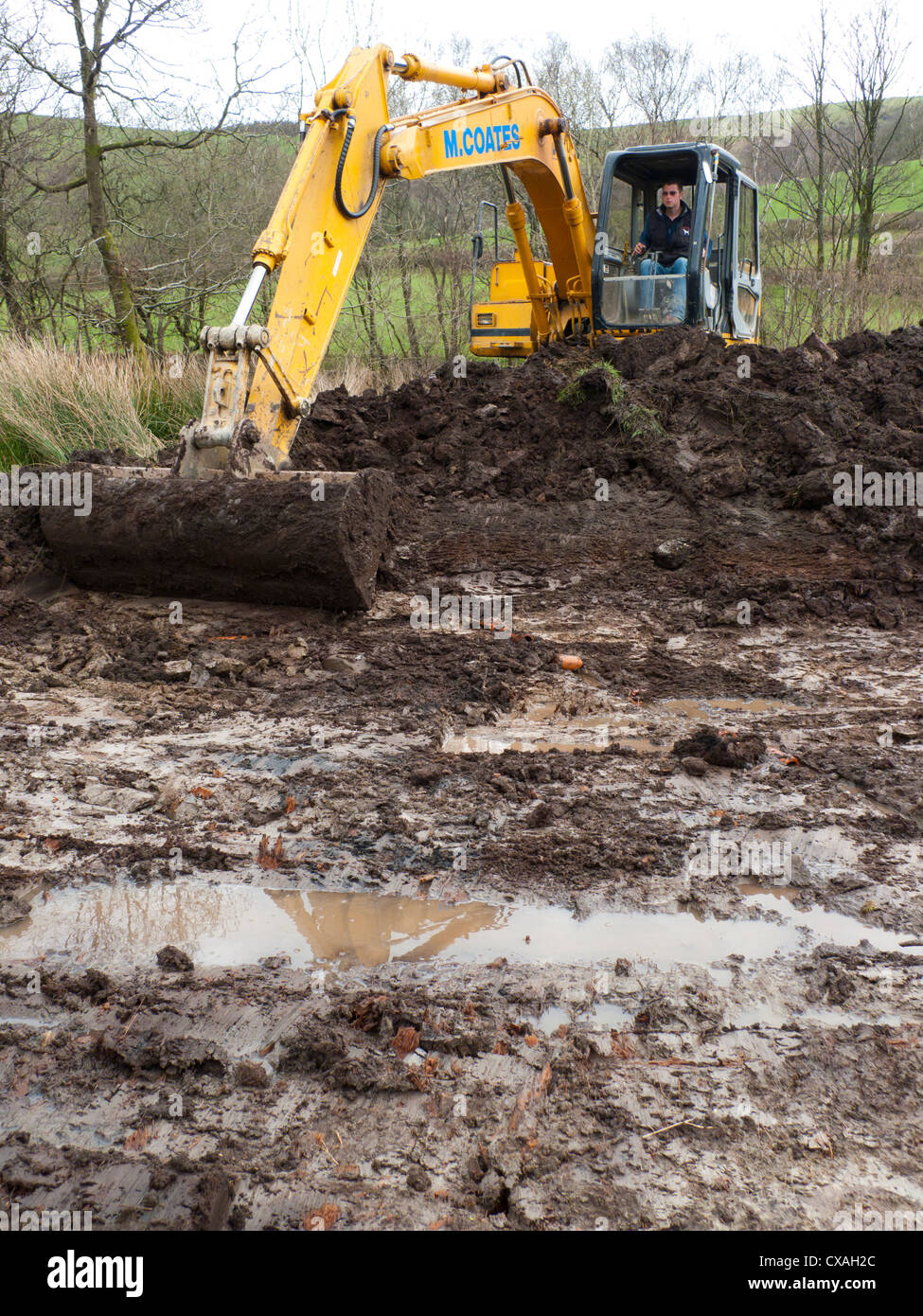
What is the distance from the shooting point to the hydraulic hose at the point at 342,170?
695 cm

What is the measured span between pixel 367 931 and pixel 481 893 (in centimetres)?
43

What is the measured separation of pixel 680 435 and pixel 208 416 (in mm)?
4084

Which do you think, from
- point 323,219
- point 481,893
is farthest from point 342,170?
point 481,893

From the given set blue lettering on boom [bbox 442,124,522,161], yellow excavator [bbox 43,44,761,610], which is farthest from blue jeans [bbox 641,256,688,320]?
blue lettering on boom [bbox 442,124,522,161]

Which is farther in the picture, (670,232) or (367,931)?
(670,232)

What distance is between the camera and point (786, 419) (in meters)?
8.21

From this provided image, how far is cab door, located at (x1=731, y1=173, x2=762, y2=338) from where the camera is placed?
32.8 ft

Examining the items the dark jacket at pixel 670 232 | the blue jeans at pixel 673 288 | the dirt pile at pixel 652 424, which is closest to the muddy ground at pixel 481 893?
the dirt pile at pixel 652 424

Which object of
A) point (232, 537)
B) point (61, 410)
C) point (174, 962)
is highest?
point (61, 410)

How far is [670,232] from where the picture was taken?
9.62 meters

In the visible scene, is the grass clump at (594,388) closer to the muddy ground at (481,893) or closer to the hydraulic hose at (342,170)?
the muddy ground at (481,893)

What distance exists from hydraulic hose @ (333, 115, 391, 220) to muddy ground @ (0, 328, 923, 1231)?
2462mm

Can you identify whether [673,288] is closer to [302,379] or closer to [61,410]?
[302,379]

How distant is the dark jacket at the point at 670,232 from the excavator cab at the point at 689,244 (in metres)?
0.09
